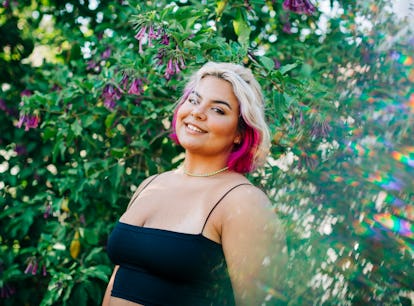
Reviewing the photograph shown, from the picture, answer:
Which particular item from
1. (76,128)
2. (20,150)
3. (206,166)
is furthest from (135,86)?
(20,150)

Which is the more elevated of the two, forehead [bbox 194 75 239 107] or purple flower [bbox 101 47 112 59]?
forehead [bbox 194 75 239 107]

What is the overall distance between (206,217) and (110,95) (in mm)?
980

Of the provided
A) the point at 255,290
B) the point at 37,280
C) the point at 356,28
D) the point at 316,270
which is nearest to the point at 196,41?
the point at 356,28

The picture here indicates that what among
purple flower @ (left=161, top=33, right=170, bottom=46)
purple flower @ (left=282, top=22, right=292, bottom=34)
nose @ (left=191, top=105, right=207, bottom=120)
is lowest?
nose @ (left=191, top=105, right=207, bottom=120)

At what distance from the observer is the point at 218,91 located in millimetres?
2123

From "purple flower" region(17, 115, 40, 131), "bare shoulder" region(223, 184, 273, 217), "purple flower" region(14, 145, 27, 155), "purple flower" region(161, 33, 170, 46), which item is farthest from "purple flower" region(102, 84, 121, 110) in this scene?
"purple flower" region(14, 145, 27, 155)

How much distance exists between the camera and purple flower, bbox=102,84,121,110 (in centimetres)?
268

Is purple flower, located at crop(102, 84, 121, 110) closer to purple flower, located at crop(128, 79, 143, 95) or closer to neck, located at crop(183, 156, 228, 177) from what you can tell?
purple flower, located at crop(128, 79, 143, 95)

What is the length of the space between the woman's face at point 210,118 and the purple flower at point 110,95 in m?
0.64

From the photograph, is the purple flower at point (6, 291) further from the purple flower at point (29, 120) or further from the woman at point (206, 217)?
the woman at point (206, 217)

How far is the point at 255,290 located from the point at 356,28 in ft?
3.69

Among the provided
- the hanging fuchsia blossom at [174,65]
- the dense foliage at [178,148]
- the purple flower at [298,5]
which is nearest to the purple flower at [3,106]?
the dense foliage at [178,148]

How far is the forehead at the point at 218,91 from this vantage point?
6.95 ft

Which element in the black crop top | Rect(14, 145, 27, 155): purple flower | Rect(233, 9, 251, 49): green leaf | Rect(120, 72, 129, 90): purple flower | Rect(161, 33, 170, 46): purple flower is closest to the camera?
the black crop top
